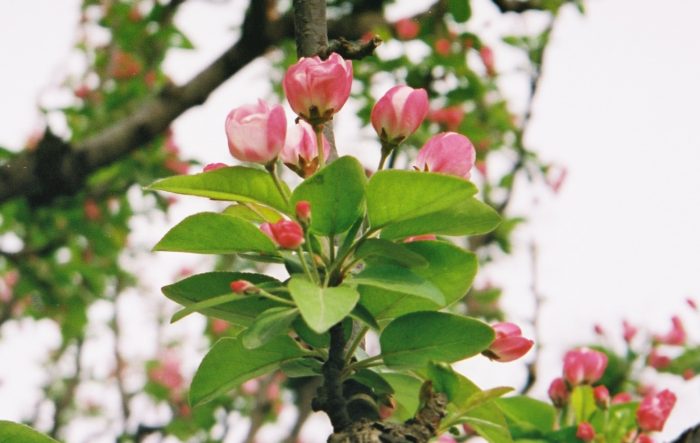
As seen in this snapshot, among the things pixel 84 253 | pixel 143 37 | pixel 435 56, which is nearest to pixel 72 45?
pixel 143 37

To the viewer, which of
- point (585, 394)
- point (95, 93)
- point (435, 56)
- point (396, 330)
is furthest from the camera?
point (95, 93)

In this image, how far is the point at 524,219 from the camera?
400cm

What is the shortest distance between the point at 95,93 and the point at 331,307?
3929mm

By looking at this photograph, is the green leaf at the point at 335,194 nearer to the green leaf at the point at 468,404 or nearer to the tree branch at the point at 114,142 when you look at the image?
the green leaf at the point at 468,404

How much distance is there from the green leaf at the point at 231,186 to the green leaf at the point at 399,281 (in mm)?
125

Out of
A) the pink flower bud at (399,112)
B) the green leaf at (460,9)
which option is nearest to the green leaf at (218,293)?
the pink flower bud at (399,112)

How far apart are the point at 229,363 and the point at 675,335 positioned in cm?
211

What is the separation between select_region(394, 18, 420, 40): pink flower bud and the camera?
294 cm

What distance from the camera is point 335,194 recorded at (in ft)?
2.79

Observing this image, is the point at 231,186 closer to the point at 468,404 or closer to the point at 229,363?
the point at 229,363

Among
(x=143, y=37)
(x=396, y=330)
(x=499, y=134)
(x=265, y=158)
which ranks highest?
(x=265, y=158)

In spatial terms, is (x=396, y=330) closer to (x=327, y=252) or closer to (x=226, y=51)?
(x=327, y=252)

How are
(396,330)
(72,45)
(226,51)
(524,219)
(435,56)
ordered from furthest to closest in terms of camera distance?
(72,45) < (524,219) < (435,56) < (226,51) < (396,330)

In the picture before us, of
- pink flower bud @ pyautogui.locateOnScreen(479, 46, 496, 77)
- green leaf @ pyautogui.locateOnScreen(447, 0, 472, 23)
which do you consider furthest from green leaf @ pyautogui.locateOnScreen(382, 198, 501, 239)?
pink flower bud @ pyautogui.locateOnScreen(479, 46, 496, 77)
